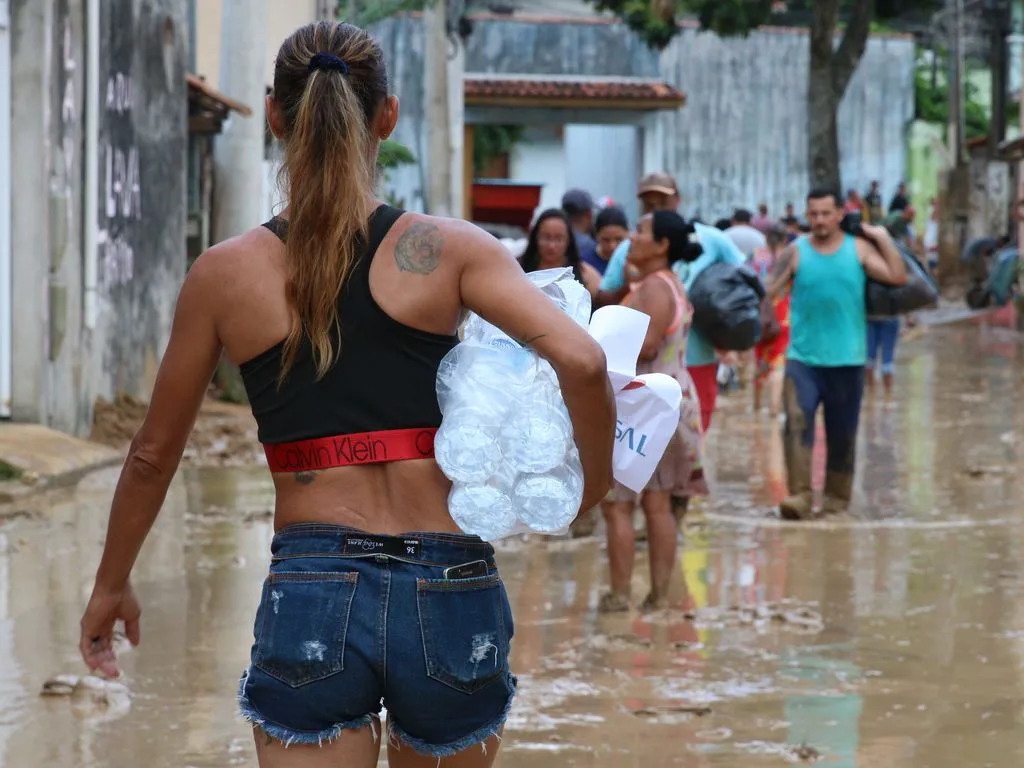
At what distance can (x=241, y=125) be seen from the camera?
1534 centimetres

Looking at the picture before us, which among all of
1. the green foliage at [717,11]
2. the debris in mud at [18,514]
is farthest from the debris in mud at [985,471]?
the green foliage at [717,11]

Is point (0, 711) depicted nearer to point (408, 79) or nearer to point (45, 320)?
point (45, 320)

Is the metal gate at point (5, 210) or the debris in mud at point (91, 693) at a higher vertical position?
the metal gate at point (5, 210)

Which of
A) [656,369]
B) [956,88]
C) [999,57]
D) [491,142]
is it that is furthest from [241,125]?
[491,142]

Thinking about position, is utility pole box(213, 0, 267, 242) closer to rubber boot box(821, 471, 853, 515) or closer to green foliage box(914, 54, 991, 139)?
rubber boot box(821, 471, 853, 515)

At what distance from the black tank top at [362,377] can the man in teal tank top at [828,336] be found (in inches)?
277

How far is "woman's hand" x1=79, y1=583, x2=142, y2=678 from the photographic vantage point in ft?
10.3

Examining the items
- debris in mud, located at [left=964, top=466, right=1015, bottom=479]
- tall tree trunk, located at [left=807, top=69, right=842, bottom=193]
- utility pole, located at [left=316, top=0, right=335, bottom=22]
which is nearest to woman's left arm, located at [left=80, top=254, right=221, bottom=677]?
debris in mud, located at [left=964, top=466, right=1015, bottom=479]

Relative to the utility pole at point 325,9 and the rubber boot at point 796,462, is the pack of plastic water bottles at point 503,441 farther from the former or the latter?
the utility pole at point 325,9

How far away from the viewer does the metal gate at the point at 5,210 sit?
1095 cm

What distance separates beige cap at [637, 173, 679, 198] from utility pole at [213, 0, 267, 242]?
6246 millimetres

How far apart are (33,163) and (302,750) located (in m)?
8.90

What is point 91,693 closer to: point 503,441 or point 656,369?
point 656,369

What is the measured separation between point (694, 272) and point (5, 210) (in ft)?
14.7
